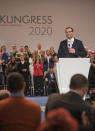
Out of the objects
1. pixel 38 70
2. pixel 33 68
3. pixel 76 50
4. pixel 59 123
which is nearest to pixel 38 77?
pixel 38 70

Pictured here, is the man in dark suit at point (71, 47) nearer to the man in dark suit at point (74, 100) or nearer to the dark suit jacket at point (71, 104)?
the man in dark suit at point (74, 100)

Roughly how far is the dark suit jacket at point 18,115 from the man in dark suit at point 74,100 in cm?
23

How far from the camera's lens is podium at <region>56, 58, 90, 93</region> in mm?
5500

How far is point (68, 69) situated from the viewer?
5.54 meters

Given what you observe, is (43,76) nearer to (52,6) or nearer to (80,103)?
(52,6)

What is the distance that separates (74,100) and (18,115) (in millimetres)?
571

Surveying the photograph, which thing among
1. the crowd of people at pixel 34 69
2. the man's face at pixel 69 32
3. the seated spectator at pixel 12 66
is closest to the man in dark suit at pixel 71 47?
the man's face at pixel 69 32

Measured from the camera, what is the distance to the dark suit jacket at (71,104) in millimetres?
2709

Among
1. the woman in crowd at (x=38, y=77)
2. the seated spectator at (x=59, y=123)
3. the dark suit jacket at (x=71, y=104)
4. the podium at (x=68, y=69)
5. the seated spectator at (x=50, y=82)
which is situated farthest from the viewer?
the woman in crowd at (x=38, y=77)

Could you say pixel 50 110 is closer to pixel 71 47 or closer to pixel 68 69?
pixel 68 69

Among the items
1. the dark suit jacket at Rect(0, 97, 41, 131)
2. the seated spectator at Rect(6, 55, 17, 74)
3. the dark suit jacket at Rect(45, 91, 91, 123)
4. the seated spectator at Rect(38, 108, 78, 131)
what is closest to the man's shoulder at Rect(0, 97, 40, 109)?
the dark suit jacket at Rect(0, 97, 41, 131)

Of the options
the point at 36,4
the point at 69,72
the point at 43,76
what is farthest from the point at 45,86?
the point at 36,4

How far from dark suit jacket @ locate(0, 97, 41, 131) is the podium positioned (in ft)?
9.51

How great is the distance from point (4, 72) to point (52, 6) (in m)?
6.47
